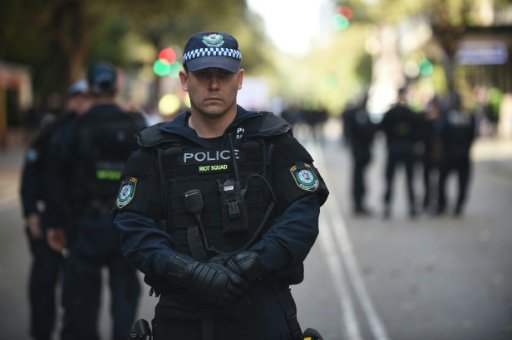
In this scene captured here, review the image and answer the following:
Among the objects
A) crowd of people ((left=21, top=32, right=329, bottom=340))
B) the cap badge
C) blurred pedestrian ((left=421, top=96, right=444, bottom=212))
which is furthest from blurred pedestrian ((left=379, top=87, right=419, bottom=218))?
the cap badge

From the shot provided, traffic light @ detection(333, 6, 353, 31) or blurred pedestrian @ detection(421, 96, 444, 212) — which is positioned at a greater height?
traffic light @ detection(333, 6, 353, 31)

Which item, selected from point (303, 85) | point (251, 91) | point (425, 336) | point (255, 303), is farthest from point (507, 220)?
point (303, 85)

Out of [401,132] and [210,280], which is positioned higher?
[210,280]

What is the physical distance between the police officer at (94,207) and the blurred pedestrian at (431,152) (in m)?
8.84

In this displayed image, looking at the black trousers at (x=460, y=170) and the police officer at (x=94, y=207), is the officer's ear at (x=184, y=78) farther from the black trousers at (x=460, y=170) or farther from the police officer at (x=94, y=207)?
the black trousers at (x=460, y=170)

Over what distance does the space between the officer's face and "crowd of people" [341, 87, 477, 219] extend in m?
10.3

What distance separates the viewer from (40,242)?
21.0ft

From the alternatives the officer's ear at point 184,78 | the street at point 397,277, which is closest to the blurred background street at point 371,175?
the street at point 397,277

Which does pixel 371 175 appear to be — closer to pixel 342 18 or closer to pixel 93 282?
pixel 342 18

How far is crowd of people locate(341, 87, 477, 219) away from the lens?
535 inches

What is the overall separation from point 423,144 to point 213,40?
1122 cm

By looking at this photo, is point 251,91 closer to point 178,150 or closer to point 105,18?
point 105,18

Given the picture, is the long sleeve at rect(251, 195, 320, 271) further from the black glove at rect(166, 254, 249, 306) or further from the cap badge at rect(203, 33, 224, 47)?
the cap badge at rect(203, 33, 224, 47)

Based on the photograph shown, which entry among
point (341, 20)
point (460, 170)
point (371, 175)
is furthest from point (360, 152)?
point (341, 20)
